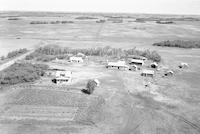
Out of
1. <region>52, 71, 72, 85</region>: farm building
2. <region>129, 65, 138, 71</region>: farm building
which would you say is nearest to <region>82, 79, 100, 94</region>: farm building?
<region>52, 71, 72, 85</region>: farm building

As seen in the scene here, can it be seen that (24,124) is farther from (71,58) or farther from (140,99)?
(71,58)

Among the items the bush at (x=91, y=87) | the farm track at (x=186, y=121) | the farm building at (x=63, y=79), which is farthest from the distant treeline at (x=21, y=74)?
the farm track at (x=186, y=121)

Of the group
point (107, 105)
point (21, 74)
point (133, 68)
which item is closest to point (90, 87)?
point (107, 105)

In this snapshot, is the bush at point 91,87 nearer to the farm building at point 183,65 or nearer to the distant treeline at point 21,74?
the distant treeline at point 21,74

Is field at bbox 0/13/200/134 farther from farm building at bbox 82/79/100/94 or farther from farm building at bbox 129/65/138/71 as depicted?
farm building at bbox 129/65/138/71

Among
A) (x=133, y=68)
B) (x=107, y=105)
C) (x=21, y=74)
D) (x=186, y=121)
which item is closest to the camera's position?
(x=186, y=121)

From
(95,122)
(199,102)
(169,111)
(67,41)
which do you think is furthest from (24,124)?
(67,41)

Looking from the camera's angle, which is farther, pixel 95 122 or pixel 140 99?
pixel 140 99

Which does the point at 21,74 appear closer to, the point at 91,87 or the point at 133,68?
the point at 91,87
